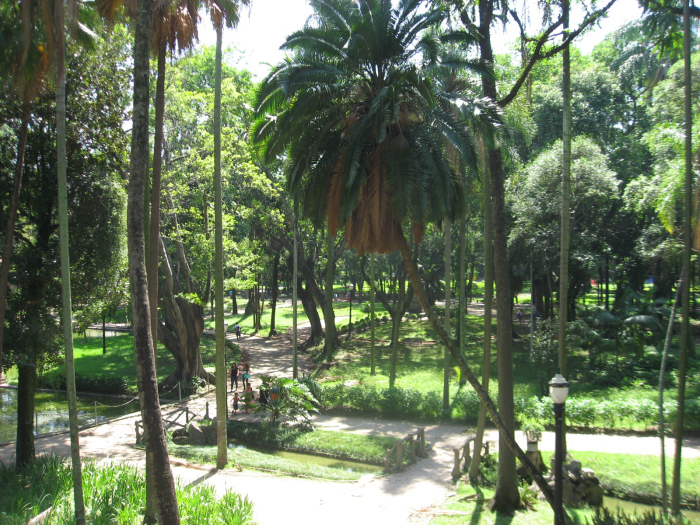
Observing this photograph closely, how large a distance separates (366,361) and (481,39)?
2205 centimetres

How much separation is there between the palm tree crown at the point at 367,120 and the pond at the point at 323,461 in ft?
23.2

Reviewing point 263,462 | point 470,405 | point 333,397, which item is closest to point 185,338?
point 333,397

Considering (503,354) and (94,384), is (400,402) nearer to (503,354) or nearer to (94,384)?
(503,354)

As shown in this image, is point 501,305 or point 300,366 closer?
point 501,305

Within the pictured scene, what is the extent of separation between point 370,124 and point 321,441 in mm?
10368

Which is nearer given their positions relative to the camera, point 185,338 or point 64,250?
point 64,250

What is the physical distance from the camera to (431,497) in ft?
39.4

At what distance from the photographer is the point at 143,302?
8367mm

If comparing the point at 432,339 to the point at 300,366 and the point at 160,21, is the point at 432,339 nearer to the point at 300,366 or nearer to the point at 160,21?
the point at 300,366

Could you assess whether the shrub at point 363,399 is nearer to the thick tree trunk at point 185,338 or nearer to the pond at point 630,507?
the thick tree trunk at point 185,338

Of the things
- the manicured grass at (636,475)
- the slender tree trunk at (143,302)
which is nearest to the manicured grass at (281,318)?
the manicured grass at (636,475)

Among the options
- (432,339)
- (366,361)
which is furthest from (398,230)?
(432,339)

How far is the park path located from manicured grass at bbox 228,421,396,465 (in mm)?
1036

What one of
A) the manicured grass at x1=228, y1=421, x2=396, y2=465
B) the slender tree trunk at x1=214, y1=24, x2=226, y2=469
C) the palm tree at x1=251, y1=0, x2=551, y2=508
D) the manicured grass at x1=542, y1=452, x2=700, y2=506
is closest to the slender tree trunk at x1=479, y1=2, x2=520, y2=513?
the palm tree at x1=251, y1=0, x2=551, y2=508
